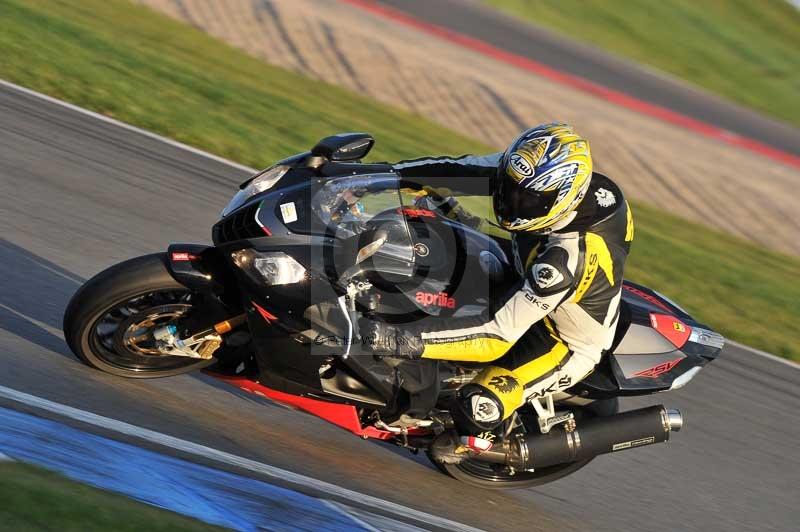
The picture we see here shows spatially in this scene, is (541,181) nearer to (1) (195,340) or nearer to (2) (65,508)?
(1) (195,340)

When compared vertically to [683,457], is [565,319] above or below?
above

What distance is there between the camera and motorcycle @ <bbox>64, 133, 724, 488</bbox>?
14.0 ft

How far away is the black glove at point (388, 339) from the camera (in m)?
4.23

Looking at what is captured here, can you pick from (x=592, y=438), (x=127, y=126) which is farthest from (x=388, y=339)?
(x=127, y=126)

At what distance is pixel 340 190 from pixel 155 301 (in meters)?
1.11

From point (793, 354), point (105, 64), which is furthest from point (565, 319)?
point (105, 64)

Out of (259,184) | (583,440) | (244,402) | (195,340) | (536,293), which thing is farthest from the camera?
(244,402)

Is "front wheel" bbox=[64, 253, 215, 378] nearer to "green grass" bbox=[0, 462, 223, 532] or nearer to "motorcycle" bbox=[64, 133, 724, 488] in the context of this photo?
"motorcycle" bbox=[64, 133, 724, 488]

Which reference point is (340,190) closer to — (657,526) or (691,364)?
(691,364)

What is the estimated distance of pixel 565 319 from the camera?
4.69 meters

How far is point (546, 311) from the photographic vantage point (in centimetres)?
435

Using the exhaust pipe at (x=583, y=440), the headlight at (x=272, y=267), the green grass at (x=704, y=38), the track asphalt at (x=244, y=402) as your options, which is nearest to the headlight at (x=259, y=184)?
the headlight at (x=272, y=267)

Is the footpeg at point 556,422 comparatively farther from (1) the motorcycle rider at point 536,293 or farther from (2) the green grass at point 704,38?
(2) the green grass at point 704,38

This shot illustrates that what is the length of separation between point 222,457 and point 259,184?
49.9 inches
